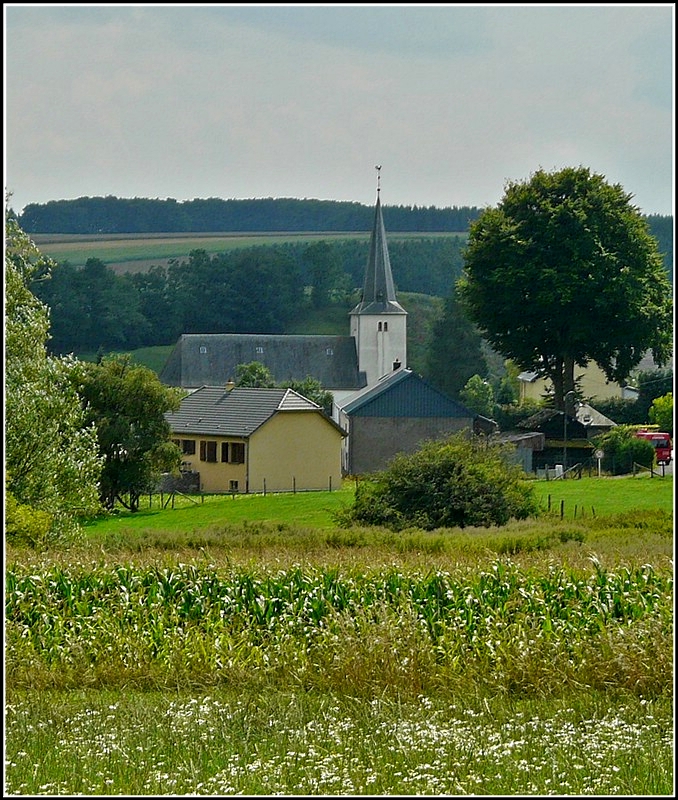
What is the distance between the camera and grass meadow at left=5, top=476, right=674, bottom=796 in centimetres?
383

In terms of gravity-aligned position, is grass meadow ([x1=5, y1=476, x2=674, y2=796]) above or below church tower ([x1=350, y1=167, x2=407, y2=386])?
below

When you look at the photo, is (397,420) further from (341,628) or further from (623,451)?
(341,628)

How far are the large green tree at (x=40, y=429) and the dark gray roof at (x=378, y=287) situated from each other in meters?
18.4

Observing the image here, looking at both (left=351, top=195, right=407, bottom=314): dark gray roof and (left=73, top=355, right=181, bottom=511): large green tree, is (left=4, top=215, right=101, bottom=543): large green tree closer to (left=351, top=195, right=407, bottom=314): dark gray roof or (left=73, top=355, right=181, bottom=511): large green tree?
(left=73, top=355, right=181, bottom=511): large green tree

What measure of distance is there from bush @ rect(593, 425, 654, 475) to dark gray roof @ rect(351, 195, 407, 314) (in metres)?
12.3

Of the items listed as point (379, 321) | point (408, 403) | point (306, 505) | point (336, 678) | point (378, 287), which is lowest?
point (306, 505)

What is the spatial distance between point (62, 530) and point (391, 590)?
23.0 ft

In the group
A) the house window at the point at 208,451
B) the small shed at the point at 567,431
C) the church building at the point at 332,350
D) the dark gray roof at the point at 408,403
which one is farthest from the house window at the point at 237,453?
the church building at the point at 332,350

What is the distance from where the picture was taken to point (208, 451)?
826 inches

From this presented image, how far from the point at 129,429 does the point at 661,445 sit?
10.2 metres

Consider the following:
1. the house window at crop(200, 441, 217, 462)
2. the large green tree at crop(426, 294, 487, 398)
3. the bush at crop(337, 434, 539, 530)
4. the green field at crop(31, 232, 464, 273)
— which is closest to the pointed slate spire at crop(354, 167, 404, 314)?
the large green tree at crop(426, 294, 487, 398)

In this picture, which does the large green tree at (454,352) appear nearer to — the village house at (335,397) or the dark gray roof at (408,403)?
the dark gray roof at (408,403)

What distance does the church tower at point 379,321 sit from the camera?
1287 inches

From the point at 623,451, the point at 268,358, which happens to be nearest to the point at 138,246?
the point at 268,358
